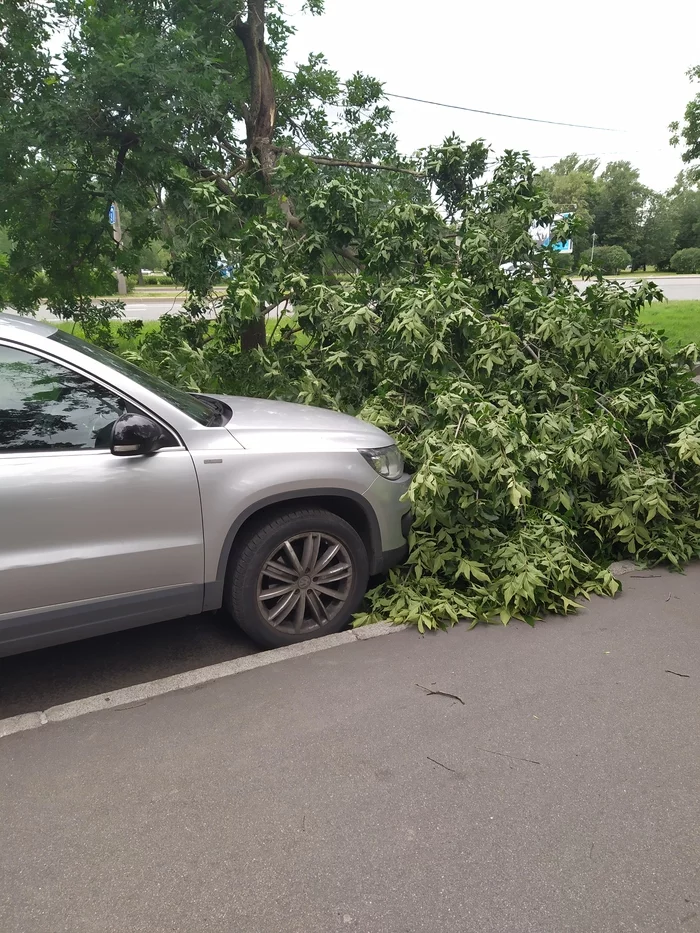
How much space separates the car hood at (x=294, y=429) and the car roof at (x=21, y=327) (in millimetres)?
958

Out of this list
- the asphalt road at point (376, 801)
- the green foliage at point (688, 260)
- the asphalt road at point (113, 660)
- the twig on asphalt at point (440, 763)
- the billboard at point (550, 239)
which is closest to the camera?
the asphalt road at point (376, 801)

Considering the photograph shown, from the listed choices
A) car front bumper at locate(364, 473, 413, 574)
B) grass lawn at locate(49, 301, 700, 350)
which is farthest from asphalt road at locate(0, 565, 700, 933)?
grass lawn at locate(49, 301, 700, 350)

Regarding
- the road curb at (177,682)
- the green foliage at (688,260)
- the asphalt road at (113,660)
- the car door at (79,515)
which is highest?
Result: the green foliage at (688,260)

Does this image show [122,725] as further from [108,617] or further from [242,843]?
[242,843]

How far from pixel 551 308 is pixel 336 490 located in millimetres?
2631

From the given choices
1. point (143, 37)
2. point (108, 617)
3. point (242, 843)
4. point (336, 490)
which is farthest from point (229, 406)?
point (143, 37)

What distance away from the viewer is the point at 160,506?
3133 millimetres

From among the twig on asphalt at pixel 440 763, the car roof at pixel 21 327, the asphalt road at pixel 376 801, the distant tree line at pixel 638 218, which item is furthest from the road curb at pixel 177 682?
the distant tree line at pixel 638 218

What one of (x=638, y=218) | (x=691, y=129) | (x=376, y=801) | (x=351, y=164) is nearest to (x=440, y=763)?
(x=376, y=801)

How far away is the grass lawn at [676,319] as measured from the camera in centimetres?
1374

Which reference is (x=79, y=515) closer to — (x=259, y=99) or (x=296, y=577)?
(x=296, y=577)

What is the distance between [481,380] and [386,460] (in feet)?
4.89

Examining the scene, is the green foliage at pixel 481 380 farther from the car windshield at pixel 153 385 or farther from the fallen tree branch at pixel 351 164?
the fallen tree branch at pixel 351 164

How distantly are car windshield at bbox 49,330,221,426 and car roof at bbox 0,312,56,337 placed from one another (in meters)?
0.05
